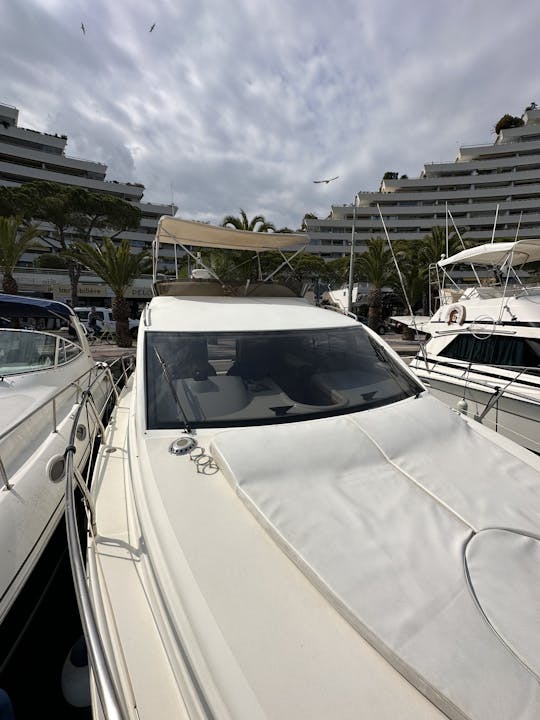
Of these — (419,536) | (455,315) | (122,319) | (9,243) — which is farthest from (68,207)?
(419,536)

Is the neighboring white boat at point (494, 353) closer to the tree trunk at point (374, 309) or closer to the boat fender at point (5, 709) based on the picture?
the boat fender at point (5, 709)

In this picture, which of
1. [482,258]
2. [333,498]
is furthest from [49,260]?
[333,498]

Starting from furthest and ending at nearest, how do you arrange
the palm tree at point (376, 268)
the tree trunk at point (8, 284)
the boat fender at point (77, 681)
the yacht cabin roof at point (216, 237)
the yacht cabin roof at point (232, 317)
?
the palm tree at point (376, 268) → the tree trunk at point (8, 284) → the yacht cabin roof at point (216, 237) → the yacht cabin roof at point (232, 317) → the boat fender at point (77, 681)

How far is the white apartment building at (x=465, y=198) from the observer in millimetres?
53438

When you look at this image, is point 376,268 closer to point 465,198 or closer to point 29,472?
point 29,472

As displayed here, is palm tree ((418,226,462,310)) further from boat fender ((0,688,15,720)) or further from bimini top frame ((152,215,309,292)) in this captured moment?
boat fender ((0,688,15,720))

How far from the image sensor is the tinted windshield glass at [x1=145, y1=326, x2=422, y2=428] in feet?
7.14

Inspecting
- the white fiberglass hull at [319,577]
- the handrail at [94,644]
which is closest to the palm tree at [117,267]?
the white fiberglass hull at [319,577]

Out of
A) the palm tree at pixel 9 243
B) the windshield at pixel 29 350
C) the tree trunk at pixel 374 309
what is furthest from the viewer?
the tree trunk at pixel 374 309

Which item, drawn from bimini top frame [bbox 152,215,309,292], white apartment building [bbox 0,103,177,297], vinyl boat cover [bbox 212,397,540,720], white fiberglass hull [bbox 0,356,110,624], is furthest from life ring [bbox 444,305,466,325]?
white apartment building [bbox 0,103,177,297]

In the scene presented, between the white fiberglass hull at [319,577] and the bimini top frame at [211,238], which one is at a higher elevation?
the bimini top frame at [211,238]

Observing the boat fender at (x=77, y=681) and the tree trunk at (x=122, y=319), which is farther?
the tree trunk at (x=122, y=319)

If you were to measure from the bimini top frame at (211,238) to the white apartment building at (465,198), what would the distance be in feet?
184

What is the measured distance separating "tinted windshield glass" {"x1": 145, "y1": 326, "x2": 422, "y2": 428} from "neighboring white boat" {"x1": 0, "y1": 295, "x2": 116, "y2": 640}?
0.89 metres
